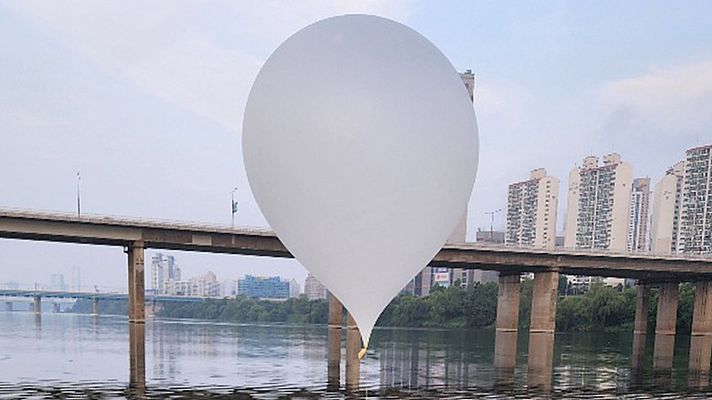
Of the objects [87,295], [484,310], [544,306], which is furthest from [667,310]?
[87,295]

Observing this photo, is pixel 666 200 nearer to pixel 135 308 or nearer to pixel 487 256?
pixel 487 256

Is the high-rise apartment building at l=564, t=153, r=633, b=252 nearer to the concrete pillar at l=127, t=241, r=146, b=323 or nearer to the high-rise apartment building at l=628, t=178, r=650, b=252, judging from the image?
the high-rise apartment building at l=628, t=178, r=650, b=252

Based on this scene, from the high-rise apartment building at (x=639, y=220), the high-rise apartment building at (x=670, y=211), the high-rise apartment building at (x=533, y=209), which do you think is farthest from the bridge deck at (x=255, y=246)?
the high-rise apartment building at (x=639, y=220)

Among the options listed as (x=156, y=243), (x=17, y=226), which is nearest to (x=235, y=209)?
(x=156, y=243)

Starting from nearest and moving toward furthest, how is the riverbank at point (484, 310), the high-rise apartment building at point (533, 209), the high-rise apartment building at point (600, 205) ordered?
the riverbank at point (484, 310)
the high-rise apartment building at point (600, 205)
the high-rise apartment building at point (533, 209)

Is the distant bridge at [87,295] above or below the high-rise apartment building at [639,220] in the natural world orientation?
below

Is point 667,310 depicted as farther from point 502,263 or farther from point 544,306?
point 502,263

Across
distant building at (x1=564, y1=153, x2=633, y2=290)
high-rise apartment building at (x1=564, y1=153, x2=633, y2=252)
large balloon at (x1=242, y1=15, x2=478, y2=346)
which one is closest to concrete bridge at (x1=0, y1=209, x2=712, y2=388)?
large balloon at (x1=242, y1=15, x2=478, y2=346)

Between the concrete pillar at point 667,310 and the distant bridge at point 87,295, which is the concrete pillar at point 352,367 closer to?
the concrete pillar at point 667,310
